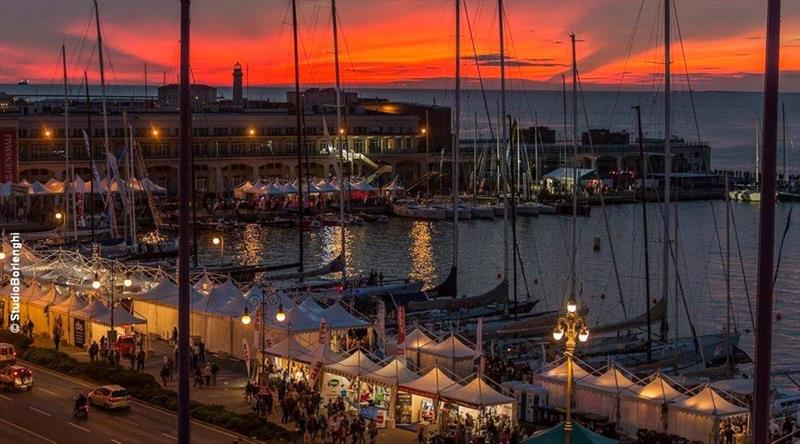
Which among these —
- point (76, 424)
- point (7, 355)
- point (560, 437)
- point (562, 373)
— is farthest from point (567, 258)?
point (560, 437)

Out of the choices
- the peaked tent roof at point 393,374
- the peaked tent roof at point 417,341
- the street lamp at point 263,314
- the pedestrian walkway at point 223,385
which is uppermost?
the street lamp at point 263,314

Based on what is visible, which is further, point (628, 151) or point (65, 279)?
point (628, 151)

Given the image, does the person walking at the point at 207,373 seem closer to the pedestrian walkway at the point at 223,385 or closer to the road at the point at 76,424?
the pedestrian walkway at the point at 223,385

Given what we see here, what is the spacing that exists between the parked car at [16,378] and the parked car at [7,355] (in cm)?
152

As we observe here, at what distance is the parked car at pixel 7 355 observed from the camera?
34.0 meters

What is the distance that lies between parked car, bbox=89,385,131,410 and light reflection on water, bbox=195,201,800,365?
25316 millimetres

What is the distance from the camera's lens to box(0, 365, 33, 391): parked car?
32188 mm

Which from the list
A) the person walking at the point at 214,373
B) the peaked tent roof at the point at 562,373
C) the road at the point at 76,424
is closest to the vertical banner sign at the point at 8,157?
the person walking at the point at 214,373

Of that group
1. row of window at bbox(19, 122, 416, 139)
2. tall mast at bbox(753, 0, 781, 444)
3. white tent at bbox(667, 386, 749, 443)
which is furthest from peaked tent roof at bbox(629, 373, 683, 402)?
row of window at bbox(19, 122, 416, 139)

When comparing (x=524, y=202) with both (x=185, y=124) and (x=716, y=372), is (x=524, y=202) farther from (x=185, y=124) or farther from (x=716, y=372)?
(x=185, y=124)

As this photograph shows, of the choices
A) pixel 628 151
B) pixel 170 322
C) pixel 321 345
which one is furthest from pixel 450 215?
pixel 321 345

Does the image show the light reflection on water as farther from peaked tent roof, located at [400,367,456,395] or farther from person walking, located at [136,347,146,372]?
person walking, located at [136,347,146,372]

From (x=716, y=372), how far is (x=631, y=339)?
593 centimetres

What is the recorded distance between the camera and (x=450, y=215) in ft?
324
